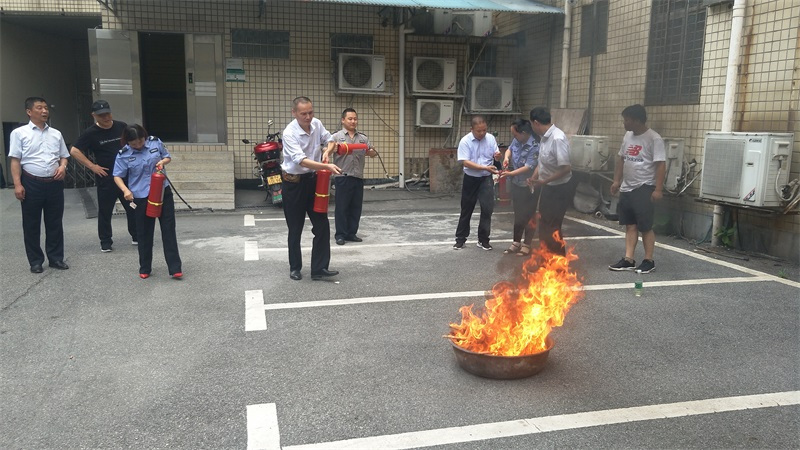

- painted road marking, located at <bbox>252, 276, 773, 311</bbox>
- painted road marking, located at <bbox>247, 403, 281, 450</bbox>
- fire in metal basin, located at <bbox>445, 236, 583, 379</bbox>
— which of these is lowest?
painted road marking, located at <bbox>247, 403, 281, 450</bbox>

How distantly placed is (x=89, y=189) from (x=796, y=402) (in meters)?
13.7

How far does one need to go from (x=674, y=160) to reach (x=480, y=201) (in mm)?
3016

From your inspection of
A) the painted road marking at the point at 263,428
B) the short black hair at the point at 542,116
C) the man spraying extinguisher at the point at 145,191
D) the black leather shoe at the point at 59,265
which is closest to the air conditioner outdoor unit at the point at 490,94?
the short black hair at the point at 542,116

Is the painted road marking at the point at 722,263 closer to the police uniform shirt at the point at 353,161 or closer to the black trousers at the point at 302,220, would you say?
the police uniform shirt at the point at 353,161

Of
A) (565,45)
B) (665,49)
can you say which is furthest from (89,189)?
(665,49)

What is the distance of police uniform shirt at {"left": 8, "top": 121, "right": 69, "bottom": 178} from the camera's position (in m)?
6.43

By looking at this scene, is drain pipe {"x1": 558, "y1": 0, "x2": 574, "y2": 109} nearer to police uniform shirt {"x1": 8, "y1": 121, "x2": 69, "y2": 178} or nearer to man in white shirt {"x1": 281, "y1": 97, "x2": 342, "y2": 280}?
man in white shirt {"x1": 281, "y1": 97, "x2": 342, "y2": 280}

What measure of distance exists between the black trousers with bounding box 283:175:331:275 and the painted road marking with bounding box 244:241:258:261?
1.08 meters

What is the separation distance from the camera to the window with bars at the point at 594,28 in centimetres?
1045

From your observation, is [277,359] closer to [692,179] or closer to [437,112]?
[692,179]

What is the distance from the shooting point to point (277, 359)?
424 cm

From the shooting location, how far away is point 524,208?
7508mm

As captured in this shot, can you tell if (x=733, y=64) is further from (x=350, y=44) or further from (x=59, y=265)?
(x=59, y=265)

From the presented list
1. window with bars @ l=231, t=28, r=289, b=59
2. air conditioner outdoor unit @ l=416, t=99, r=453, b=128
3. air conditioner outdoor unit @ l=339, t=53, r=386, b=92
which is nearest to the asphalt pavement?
air conditioner outdoor unit @ l=339, t=53, r=386, b=92
